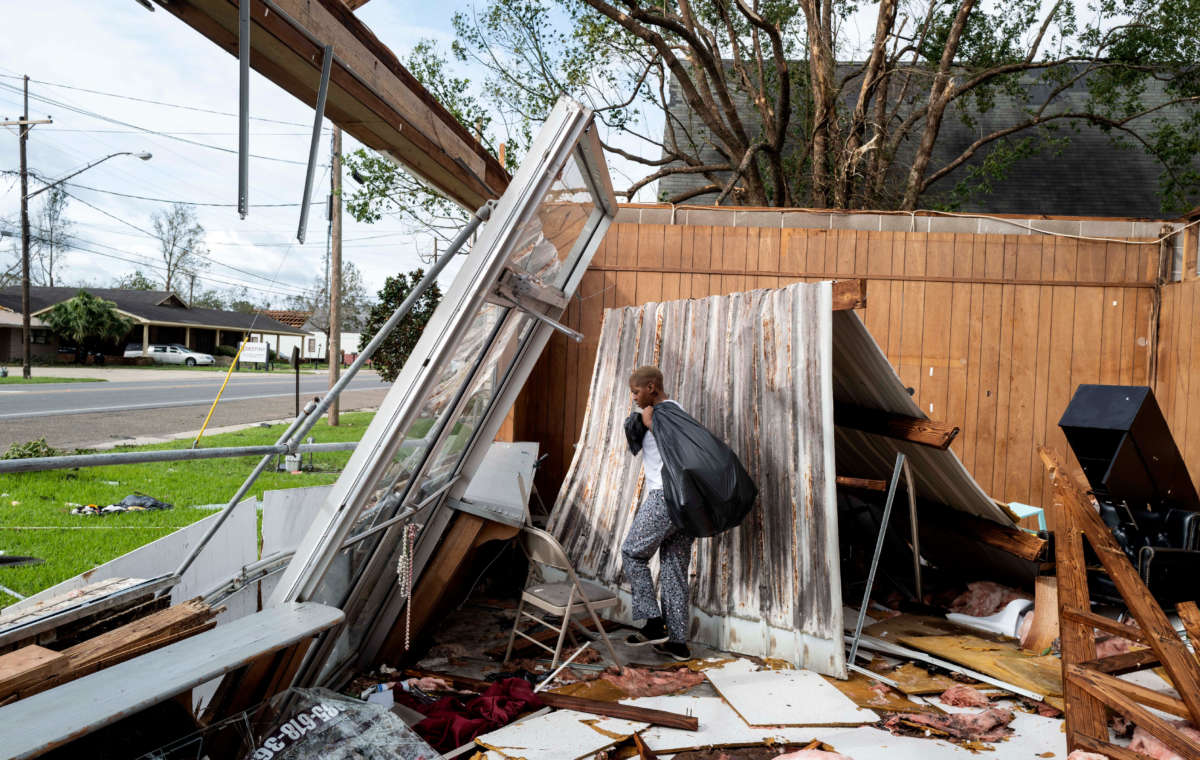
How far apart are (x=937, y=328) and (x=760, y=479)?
3211 mm

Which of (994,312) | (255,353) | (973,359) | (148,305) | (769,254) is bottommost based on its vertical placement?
(255,353)

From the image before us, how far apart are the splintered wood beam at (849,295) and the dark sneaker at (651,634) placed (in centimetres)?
210

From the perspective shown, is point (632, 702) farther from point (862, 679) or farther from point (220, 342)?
point (220, 342)

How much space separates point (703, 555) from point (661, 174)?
9.68m

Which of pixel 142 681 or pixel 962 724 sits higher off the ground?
pixel 142 681

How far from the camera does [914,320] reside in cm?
677

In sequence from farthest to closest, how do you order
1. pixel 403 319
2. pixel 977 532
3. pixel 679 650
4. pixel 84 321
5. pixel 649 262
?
pixel 84 321
pixel 403 319
pixel 649 262
pixel 977 532
pixel 679 650

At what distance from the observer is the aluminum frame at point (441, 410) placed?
2785 mm

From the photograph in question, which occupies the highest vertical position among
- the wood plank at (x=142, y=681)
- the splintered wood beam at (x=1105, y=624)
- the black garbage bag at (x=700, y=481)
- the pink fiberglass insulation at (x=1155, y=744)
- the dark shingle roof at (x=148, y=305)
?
the dark shingle roof at (x=148, y=305)

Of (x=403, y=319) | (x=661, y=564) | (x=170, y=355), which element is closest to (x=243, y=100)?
(x=661, y=564)

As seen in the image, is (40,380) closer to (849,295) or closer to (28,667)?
(28,667)

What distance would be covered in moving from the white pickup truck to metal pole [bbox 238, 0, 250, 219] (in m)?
40.6

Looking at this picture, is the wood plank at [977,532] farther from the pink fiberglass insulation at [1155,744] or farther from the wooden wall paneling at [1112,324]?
the wooden wall paneling at [1112,324]

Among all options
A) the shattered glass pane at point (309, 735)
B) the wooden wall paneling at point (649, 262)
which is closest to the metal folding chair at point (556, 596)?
the shattered glass pane at point (309, 735)
